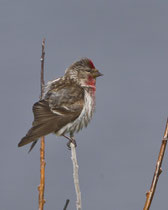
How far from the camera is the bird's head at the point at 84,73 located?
17.7 ft

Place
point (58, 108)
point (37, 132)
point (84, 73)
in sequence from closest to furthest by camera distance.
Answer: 1. point (37, 132)
2. point (58, 108)
3. point (84, 73)

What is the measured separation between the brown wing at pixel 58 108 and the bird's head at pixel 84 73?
0.19 meters

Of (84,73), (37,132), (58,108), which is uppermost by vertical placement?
(84,73)

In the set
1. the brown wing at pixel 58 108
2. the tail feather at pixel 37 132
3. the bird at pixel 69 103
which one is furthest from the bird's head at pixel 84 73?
the tail feather at pixel 37 132

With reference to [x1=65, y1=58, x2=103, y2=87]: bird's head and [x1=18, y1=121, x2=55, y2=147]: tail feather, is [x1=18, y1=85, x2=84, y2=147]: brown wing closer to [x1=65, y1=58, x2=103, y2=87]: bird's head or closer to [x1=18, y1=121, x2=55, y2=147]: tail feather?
[x1=18, y1=121, x2=55, y2=147]: tail feather

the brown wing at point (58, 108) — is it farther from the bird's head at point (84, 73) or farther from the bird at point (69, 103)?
the bird's head at point (84, 73)

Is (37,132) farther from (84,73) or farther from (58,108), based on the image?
(84,73)

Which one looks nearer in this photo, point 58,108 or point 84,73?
point 58,108

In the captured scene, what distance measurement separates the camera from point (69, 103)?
5.01m

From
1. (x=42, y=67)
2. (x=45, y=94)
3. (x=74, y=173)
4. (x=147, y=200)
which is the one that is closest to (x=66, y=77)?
(x=45, y=94)

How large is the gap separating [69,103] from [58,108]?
0.53 ft

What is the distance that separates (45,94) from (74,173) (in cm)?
238

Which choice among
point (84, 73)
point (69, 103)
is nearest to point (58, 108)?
point (69, 103)

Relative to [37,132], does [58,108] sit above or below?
above
